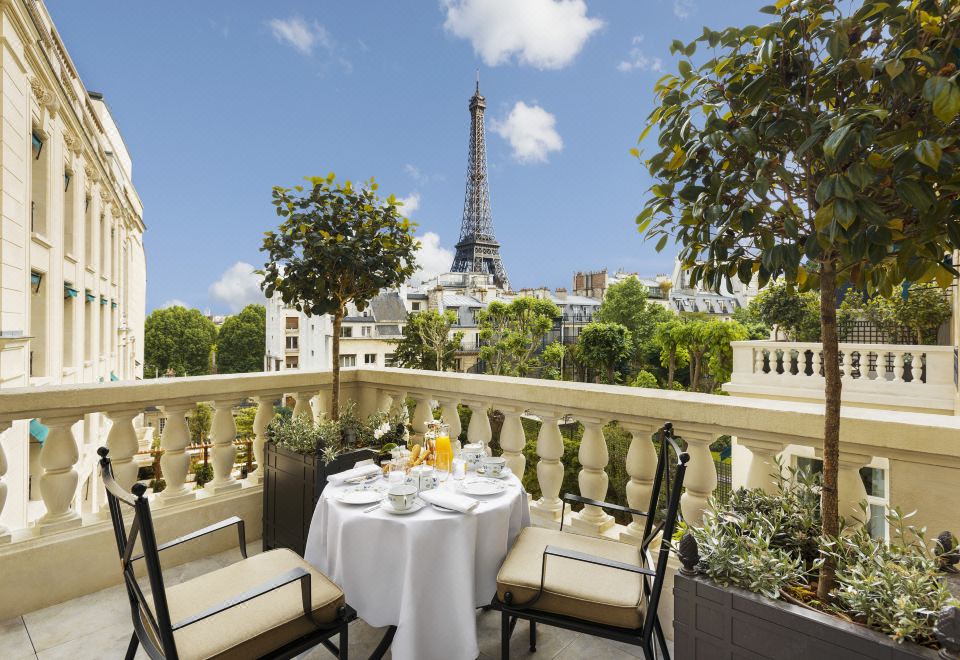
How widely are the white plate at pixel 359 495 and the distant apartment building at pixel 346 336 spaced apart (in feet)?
75.5

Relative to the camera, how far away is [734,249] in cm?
145

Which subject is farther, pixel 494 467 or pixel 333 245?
pixel 333 245

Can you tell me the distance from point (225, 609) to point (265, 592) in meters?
0.11

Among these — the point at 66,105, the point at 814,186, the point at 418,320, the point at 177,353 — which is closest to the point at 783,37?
the point at 814,186

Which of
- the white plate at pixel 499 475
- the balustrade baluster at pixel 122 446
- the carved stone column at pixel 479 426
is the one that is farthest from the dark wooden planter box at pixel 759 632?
the balustrade baluster at pixel 122 446

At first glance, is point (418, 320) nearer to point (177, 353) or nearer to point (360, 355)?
point (360, 355)

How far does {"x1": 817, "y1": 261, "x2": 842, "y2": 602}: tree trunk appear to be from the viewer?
4.34 ft

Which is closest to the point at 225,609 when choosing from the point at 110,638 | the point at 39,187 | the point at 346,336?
the point at 110,638

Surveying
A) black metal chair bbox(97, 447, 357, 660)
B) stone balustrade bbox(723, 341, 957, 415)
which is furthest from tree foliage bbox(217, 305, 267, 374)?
black metal chair bbox(97, 447, 357, 660)

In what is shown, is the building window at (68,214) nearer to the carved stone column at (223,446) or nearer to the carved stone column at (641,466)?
the carved stone column at (223,446)

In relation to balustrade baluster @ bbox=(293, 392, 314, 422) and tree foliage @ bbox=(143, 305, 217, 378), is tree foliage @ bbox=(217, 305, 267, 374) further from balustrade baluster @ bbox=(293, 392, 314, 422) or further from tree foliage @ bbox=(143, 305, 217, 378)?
balustrade baluster @ bbox=(293, 392, 314, 422)

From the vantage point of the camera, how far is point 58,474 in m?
2.39

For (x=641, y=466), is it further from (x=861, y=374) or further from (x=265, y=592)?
(x=861, y=374)

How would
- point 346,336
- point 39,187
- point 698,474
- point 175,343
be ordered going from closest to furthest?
point 698,474 → point 39,187 → point 346,336 → point 175,343
